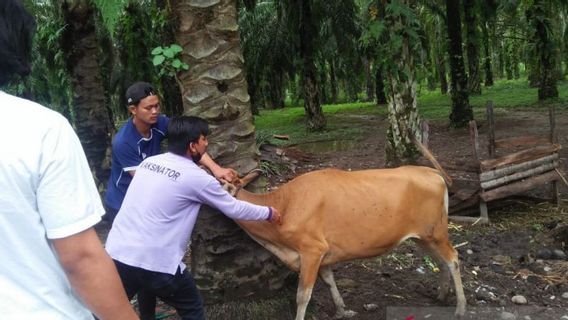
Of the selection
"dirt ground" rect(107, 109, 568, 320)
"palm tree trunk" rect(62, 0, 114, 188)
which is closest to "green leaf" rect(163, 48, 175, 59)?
"dirt ground" rect(107, 109, 568, 320)

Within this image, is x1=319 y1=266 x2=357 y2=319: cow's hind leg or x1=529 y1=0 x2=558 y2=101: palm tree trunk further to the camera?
x1=529 y1=0 x2=558 y2=101: palm tree trunk

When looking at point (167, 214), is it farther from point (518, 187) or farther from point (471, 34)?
point (471, 34)

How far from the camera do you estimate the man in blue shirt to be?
14.1 ft

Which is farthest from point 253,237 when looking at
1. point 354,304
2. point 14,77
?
point 14,77

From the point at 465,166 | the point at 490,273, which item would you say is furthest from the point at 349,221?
the point at 465,166

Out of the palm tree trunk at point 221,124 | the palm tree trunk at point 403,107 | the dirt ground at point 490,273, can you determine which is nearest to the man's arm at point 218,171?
the palm tree trunk at point 221,124

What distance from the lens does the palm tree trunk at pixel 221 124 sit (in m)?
4.14

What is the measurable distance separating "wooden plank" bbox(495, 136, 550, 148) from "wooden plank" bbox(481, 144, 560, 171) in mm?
121

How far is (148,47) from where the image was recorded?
50.7ft

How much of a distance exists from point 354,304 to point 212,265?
1511mm

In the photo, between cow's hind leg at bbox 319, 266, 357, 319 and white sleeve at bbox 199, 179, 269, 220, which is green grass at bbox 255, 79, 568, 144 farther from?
white sleeve at bbox 199, 179, 269, 220

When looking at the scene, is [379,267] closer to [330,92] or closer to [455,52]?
[455,52]

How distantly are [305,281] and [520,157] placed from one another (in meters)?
4.72

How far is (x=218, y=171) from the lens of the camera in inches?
159
